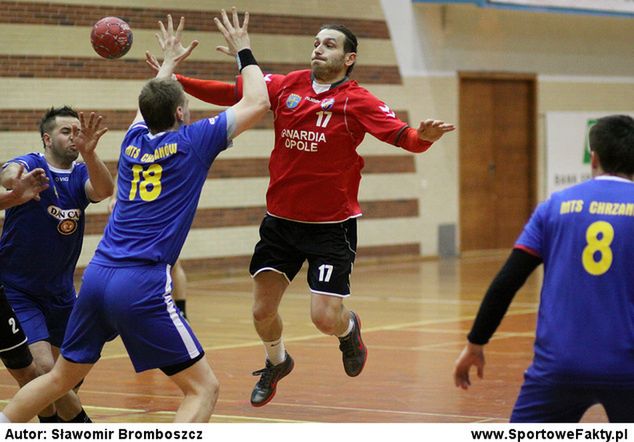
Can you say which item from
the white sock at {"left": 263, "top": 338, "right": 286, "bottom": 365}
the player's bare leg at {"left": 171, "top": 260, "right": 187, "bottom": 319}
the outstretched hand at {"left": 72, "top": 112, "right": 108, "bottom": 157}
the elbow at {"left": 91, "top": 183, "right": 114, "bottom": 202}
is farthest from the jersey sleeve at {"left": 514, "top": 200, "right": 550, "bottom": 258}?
the player's bare leg at {"left": 171, "top": 260, "right": 187, "bottom": 319}

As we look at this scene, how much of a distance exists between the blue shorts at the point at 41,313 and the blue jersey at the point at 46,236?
0.12 feet

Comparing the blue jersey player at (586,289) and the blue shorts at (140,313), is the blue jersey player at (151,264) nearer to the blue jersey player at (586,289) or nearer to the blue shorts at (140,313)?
the blue shorts at (140,313)

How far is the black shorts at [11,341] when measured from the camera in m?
6.20

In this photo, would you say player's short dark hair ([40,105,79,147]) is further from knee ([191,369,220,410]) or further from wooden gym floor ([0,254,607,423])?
knee ([191,369,220,410])

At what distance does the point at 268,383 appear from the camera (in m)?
7.68

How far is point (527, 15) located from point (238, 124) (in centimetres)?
1767

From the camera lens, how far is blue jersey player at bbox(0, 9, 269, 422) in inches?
208

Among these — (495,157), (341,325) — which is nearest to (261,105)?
(341,325)

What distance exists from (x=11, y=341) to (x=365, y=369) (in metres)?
3.96

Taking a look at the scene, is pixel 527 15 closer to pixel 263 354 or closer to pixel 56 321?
pixel 263 354

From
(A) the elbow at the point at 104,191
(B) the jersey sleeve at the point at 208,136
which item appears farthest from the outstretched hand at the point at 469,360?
(A) the elbow at the point at 104,191

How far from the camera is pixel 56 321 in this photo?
21.7 ft

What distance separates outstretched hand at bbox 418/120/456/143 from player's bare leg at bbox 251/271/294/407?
1.34 meters

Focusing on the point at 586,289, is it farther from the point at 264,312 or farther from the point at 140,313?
the point at 264,312
